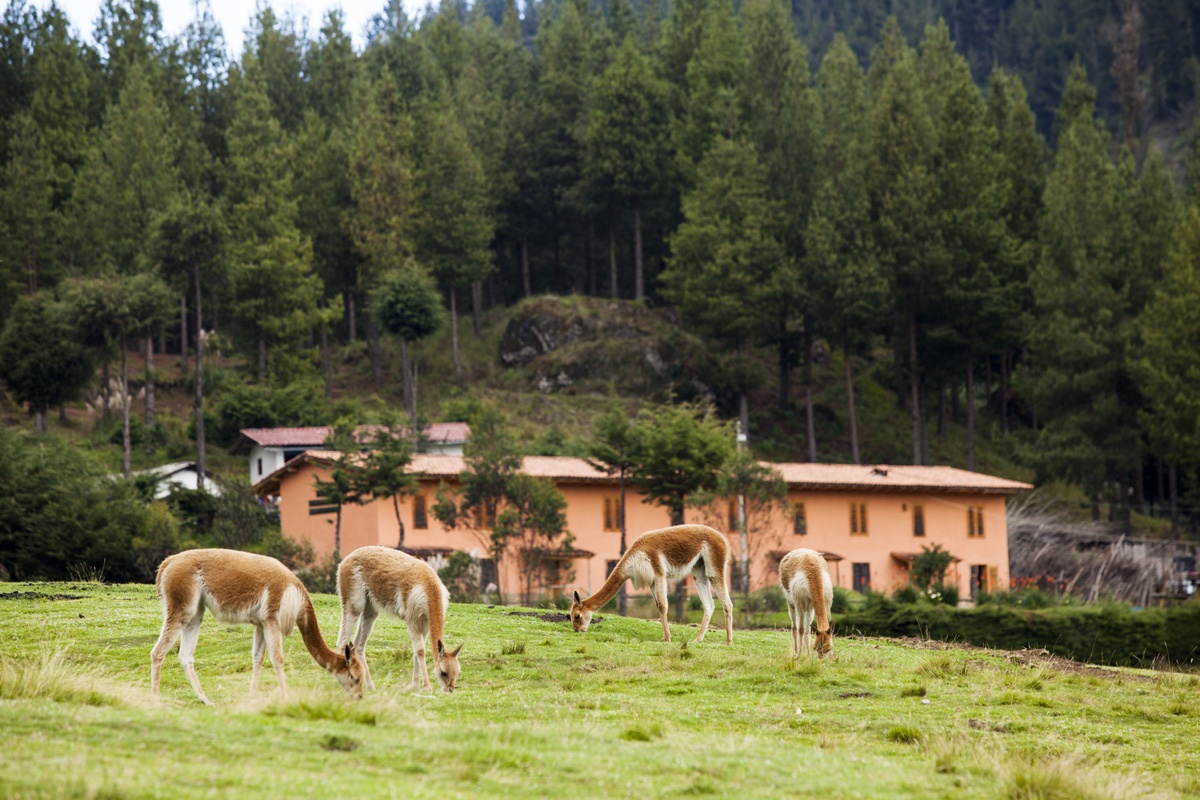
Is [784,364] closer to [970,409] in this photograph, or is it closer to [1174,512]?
[970,409]

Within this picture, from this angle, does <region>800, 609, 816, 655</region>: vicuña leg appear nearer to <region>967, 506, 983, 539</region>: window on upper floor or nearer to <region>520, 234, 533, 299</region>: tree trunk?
<region>967, 506, 983, 539</region>: window on upper floor

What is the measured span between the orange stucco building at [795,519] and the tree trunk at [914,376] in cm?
445

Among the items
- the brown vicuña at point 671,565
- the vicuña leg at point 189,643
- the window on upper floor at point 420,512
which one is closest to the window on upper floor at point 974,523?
the window on upper floor at point 420,512

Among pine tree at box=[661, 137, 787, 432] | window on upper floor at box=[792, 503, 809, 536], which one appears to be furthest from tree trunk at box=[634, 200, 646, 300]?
window on upper floor at box=[792, 503, 809, 536]

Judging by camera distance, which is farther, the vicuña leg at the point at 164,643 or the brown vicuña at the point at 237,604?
the brown vicuña at the point at 237,604

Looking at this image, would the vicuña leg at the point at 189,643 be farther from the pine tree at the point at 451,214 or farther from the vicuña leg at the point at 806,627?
the pine tree at the point at 451,214

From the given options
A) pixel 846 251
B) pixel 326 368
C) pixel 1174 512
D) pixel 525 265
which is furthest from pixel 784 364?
pixel 326 368

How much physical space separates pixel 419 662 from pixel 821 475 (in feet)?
146

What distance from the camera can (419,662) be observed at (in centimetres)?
1580

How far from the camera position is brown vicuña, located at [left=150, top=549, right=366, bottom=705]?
14.3 m

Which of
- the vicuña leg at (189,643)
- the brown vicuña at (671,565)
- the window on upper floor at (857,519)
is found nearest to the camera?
the vicuña leg at (189,643)

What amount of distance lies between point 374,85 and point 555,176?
14570mm

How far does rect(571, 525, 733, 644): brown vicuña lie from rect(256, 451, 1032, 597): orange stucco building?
25853 millimetres

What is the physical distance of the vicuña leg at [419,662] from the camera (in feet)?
51.4
